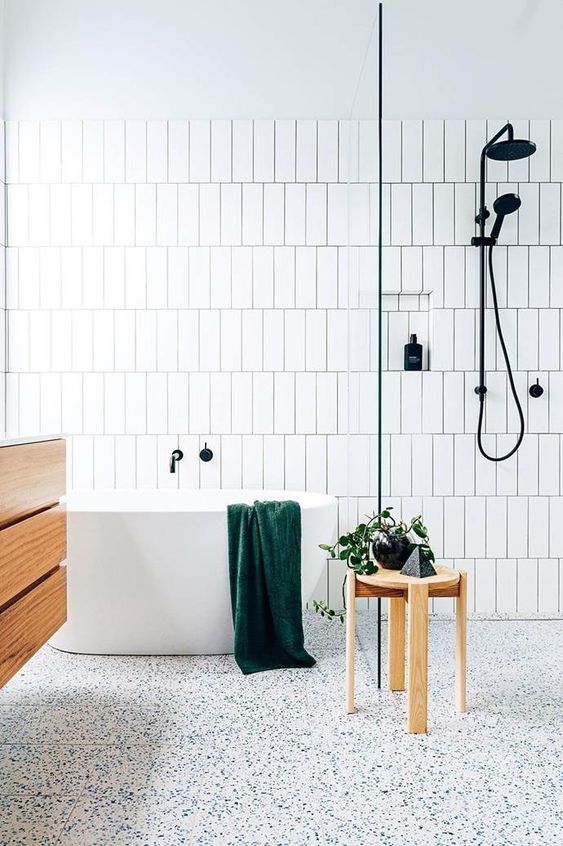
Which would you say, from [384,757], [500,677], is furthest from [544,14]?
[384,757]

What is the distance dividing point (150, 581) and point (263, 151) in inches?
81.2

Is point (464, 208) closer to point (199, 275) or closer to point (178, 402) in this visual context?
point (199, 275)

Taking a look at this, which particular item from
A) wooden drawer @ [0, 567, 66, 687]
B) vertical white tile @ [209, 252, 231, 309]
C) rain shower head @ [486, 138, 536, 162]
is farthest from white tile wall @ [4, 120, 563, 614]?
wooden drawer @ [0, 567, 66, 687]

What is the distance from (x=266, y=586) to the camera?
2.52 m

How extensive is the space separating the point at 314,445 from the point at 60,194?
1.72 m

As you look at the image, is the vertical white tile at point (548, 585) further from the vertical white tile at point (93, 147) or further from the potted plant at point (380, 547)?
the vertical white tile at point (93, 147)

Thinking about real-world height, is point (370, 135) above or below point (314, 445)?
above

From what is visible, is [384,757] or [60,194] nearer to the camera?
[384,757]

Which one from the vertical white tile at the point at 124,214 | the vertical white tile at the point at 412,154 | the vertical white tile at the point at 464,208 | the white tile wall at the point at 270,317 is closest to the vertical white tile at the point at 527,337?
the white tile wall at the point at 270,317

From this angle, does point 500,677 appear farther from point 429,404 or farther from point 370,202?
point 370,202

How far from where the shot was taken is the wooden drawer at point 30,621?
1.68 m

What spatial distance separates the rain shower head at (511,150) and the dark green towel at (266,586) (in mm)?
1680

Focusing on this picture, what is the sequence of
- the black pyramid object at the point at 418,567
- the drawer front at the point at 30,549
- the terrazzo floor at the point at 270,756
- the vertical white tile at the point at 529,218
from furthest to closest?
the vertical white tile at the point at 529,218 < the black pyramid object at the point at 418,567 < the drawer front at the point at 30,549 < the terrazzo floor at the point at 270,756

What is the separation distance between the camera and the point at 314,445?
126 inches
